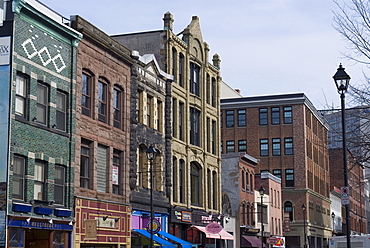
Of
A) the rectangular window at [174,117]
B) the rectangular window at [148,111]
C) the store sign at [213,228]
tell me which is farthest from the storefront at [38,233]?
the store sign at [213,228]

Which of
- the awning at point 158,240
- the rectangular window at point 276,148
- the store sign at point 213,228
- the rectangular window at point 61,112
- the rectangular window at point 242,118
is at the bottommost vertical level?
the awning at point 158,240

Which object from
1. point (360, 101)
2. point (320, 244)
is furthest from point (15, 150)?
point (320, 244)

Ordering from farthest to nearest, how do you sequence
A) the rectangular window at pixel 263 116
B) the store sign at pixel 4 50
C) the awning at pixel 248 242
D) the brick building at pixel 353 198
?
the brick building at pixel 353 198 < the rectangular window at pixel 263 116 < the awning at pixel 248 242 < the store sign at pixel 4 50

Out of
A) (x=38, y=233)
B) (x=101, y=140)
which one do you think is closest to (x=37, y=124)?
(x=38, y=233)

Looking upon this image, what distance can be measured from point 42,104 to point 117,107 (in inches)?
299

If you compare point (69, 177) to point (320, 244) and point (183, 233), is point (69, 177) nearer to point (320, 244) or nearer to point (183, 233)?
point (183, 233)

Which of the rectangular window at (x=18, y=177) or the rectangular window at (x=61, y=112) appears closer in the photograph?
the rectangular window at (x=18, y=177)

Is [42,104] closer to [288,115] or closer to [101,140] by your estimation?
[101,140]

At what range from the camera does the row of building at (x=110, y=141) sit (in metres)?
26.4

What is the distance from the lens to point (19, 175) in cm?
2622

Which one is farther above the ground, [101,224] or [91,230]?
[101,224]

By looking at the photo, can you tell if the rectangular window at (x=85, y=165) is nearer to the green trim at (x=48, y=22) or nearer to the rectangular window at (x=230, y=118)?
the green trim at (x=48, y=22)

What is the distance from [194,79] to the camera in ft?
158

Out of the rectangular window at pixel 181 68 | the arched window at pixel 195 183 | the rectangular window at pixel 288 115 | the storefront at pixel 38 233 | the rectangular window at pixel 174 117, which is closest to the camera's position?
the storefront at pixel 38 233
